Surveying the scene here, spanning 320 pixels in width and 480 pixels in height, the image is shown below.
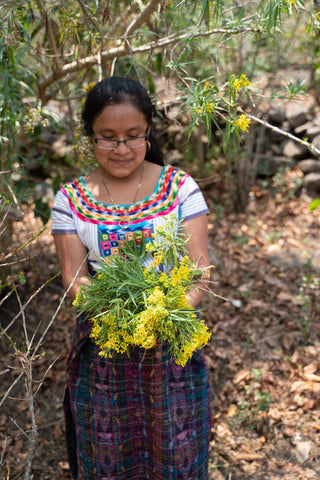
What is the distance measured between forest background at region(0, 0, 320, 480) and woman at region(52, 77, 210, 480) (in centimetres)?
21

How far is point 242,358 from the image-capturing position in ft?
9.17

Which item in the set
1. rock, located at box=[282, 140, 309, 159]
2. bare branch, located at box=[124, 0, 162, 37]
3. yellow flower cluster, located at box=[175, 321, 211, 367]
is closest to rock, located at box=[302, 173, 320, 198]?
rock, located at box=[282, 140, 309, 159]

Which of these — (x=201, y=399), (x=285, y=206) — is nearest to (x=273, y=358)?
(x=201, y=399)

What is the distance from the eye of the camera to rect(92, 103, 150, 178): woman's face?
1618 millimetres

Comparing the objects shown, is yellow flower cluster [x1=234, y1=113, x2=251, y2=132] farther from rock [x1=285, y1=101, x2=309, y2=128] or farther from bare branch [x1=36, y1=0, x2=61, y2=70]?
rock [x1=285, y1=101, x2=309, y2=128]

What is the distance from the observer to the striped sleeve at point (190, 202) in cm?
170

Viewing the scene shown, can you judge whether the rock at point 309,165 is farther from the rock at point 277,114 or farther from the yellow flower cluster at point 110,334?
the yellow flower cluster at point 110,334

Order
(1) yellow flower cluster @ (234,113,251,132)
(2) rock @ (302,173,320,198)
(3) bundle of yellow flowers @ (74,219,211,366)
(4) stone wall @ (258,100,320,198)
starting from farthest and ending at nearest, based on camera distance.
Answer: (4) stone wall @ (258,100,320,198)
(2) rock @ (302,173,320,198)
(1) yellow flower cluster @ (234,113,251,132)
(3) bundle of yellow flowers @ (74,219,211,366)

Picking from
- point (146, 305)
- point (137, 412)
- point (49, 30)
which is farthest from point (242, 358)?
point (49, 30)

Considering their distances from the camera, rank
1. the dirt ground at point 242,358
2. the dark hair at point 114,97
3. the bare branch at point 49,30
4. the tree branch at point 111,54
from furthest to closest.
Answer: the dirt ground at point 242,358
the tree branch at point 111,54
the bare branch at point 49,30
the dark hair at point 114,97

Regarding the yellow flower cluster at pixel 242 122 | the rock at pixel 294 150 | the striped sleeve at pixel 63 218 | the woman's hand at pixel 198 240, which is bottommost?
the woman's hand at pixel 198 240

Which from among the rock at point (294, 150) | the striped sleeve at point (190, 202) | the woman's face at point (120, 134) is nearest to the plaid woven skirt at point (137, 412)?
the striped sleeve at point (190, 202)

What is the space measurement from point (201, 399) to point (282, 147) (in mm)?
3661

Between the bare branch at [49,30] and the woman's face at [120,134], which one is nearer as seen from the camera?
the woman's face at [120,134]
